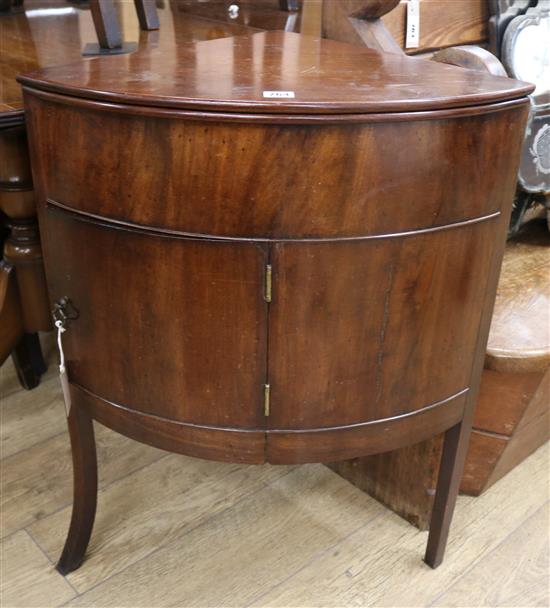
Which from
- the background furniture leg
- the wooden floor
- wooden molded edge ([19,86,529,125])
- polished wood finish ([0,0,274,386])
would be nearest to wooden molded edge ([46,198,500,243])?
wooden molded edge ([19,86,529,125])

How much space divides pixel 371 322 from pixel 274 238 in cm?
18

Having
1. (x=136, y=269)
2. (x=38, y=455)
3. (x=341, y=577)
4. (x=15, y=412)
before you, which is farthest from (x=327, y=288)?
(x=15, y=412)

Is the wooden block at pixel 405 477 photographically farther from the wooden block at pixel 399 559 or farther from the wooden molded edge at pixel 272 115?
the wooden molded edge at pixel 272 115

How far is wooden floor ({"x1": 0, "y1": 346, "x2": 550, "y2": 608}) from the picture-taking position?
1.28m

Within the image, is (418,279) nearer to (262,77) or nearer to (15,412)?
(262,77)

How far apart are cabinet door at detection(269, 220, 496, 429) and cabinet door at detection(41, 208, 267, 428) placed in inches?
1.4

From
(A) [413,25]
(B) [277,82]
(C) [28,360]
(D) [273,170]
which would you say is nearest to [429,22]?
(A) [413,25]

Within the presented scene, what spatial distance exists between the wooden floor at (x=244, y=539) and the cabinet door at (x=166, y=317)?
0.44 m

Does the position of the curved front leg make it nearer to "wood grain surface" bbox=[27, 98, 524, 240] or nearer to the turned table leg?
the turned table leg

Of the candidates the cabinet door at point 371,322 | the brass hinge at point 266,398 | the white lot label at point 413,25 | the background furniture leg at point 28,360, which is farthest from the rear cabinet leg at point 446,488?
the background furniture leg at point 28,360

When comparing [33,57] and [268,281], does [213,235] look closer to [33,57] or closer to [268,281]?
[268,281]

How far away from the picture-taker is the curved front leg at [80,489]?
1181 millimetres

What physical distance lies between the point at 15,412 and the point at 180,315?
0.97 meters

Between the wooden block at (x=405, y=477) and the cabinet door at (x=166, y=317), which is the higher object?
the cabinet door at (x=166, y=317)
